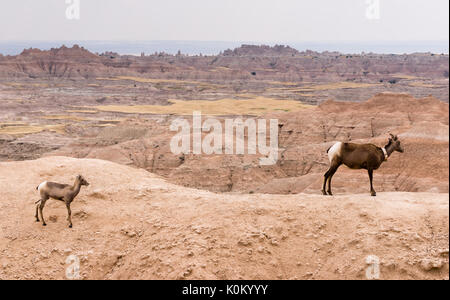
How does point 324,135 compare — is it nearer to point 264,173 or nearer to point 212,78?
point 264,173

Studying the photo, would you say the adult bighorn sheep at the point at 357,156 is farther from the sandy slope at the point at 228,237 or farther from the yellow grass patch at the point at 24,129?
the yellow grass patch at the point at 24,129

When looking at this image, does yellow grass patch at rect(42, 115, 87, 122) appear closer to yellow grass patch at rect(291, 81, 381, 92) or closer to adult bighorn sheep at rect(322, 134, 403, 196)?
yellow grass patch at rect(291, 81, 381, 92)

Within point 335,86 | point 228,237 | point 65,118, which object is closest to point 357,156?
point 228,237

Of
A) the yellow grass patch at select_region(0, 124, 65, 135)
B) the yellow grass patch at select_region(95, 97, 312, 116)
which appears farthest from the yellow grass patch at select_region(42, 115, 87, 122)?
the yellow grass patch at select_region(95, 97, 312, 116)

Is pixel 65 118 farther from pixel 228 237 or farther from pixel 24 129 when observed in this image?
pixel 228 237

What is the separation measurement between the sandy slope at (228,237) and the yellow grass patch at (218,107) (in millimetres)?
85894

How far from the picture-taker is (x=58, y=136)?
68375 mm

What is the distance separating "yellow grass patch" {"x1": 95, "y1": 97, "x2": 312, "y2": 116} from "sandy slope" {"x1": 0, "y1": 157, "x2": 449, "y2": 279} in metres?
85.9

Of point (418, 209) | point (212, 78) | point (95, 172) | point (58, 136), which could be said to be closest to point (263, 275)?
point (418, 209)

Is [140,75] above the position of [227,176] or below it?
above

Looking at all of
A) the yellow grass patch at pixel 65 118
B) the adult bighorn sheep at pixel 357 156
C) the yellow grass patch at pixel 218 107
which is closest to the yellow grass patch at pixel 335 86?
the yellow grass patch at pixel 218 107

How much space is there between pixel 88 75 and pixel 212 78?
4834cm

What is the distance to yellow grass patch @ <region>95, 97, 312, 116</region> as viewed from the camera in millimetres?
101275

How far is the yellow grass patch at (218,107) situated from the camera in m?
101
